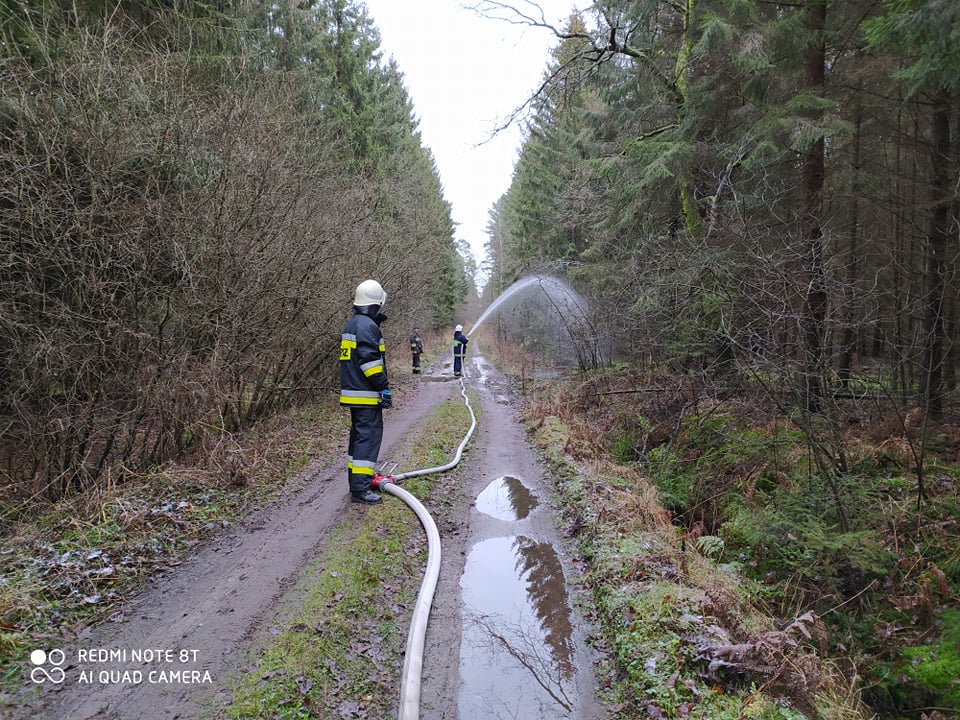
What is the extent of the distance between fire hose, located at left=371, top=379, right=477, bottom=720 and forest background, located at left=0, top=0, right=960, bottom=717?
2.88 metres

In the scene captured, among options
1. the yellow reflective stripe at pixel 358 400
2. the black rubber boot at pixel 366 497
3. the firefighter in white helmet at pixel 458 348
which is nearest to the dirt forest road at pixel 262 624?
the black rubber boot at pixel 366 497

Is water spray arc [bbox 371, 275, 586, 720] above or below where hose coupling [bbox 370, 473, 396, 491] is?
below

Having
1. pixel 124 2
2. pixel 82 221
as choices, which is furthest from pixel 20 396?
pixel 124 2

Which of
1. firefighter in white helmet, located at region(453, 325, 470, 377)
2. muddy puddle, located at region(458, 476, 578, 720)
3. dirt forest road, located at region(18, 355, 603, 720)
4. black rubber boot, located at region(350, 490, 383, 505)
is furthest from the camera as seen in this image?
firefighter in white helmet, located at region(453, 325, 470, 377)

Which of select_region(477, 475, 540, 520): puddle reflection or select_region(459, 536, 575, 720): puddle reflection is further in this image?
select_region(477, 475, 540, 520): puddle reflection

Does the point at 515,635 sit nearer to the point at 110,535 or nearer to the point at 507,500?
the point at 507,500

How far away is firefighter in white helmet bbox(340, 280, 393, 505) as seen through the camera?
19.7 ft

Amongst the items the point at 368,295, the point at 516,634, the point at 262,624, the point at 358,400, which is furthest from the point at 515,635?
the point at 368,295

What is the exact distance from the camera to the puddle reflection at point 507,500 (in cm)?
695

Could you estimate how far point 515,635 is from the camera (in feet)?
14.0

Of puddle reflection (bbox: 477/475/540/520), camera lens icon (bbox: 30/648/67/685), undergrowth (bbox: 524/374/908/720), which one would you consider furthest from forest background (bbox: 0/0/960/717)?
camera lens icon (bbox: 30/648/67/685)

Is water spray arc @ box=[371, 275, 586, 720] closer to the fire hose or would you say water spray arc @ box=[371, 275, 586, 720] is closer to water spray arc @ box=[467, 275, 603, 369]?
the fire hose

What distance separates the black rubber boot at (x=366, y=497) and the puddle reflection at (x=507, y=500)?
151cm

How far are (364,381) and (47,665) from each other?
3.62 metres
